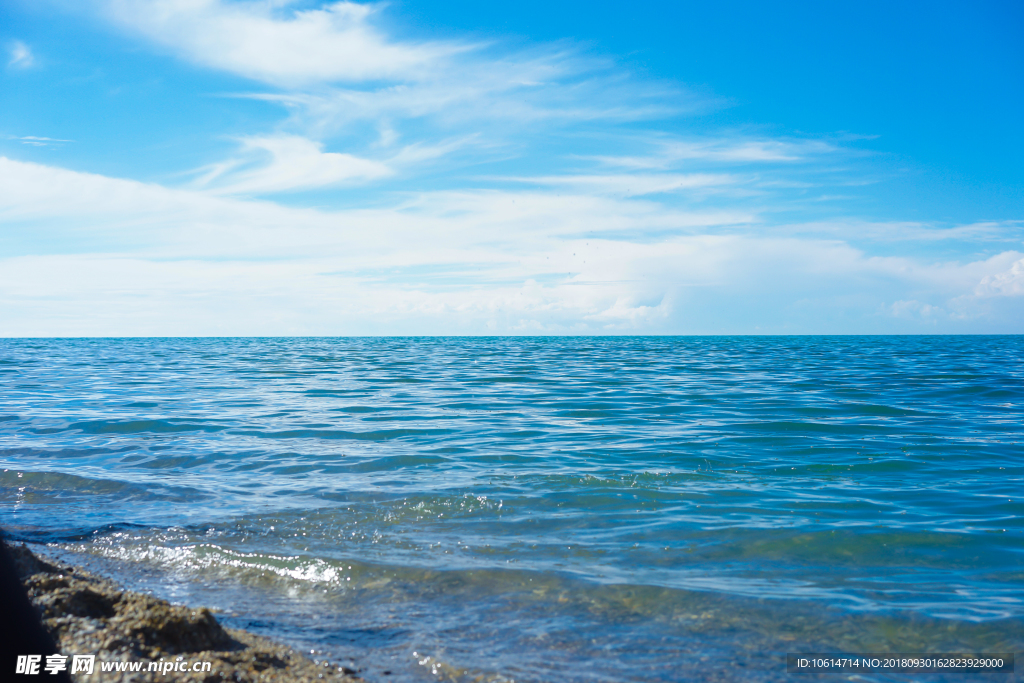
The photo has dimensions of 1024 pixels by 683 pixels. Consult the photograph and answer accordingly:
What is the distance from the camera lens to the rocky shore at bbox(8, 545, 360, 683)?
3.47 m

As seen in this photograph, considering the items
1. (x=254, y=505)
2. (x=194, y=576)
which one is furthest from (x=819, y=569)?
(x=254, y=505)

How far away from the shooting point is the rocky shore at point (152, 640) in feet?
11.4

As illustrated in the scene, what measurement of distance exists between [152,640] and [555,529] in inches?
171

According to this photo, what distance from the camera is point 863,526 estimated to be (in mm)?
7168

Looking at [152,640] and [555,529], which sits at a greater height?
[152,640]

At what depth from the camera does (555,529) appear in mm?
7191

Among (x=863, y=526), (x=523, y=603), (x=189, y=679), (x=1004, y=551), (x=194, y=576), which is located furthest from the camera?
(x=863, y=526)

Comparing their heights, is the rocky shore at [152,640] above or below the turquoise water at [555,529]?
above

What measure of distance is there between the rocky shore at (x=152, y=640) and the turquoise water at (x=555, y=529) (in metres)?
0.42

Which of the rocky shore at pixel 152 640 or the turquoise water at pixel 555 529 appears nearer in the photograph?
the rocky shore at pixel 152 640

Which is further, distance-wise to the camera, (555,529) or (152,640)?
(555,529)

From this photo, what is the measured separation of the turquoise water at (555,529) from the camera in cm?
473

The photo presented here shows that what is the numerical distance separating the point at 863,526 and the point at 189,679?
22.5ft

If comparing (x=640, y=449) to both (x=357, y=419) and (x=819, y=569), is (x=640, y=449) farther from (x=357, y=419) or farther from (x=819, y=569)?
(x=357, y=419)
